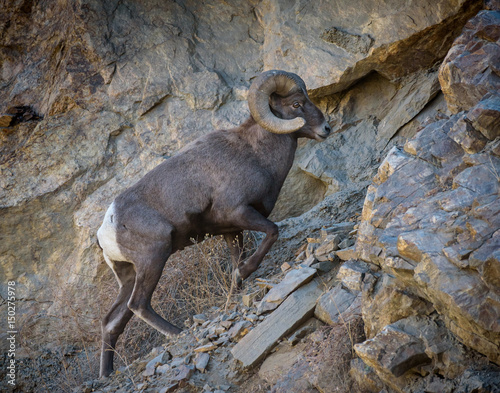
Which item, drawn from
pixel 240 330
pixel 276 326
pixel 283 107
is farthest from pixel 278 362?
pixel 283 107

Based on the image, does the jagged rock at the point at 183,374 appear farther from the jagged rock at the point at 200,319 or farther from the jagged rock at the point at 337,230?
the jagged rock at the point at 337,230

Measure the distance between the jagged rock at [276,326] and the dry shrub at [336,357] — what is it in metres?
0.38

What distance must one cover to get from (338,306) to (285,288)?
25.7 inches

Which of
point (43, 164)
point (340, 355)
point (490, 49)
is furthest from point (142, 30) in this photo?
point (340, 355)

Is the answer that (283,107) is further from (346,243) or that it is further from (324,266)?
(324,266)

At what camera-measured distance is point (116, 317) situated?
6.07 metres

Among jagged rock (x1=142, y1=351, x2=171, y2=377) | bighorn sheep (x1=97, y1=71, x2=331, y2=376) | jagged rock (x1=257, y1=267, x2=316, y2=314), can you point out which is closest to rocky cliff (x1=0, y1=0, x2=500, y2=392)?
bighorn sheep (x1=97, y1=71, x2=331, y2=376)

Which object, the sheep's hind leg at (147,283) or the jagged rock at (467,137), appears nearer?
the jagged rock at (467,137)

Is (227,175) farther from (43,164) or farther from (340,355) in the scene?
(43,164)

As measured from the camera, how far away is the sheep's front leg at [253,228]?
5.94m

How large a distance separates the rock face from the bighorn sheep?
199cm

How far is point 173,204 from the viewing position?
6086 mm

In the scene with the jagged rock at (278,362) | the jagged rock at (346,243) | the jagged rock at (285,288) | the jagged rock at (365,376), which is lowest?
the jagged rock at (365,376)

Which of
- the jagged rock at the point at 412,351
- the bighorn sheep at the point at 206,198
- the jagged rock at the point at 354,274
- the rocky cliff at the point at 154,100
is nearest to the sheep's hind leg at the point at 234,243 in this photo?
the bighorn sheep at the point at 206,198
